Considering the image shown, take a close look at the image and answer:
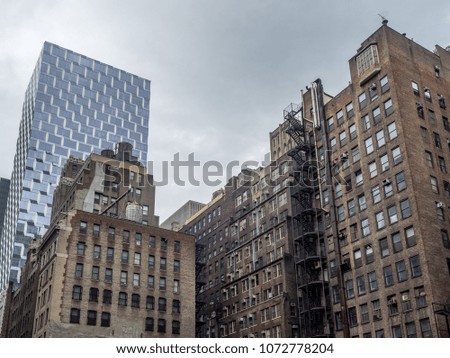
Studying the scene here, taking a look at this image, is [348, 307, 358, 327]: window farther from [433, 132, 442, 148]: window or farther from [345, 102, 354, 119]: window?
[345, 102, 354, 119]: window

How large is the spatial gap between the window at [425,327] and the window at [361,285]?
913 cm

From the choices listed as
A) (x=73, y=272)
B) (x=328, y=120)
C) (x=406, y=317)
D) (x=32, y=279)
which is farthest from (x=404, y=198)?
(x=32, y=279)

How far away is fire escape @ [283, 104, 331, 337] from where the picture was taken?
81125 millimetres

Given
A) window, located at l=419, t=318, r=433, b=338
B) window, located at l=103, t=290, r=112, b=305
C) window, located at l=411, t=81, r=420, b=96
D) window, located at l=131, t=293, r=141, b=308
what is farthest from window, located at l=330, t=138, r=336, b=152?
window, located at l=103, t=290, r=112, b=305

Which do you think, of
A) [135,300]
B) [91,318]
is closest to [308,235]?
[135,300]

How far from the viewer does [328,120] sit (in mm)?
86625

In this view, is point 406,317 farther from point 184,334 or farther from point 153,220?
point 153,220

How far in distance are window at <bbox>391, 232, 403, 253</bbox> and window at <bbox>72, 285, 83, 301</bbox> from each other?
42.0 m

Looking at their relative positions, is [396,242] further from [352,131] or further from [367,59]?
[367,59]

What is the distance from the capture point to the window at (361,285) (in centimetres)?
7044

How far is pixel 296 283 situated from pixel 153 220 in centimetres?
3029

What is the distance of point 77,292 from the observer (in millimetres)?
79812

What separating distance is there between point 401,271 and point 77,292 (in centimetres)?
4281

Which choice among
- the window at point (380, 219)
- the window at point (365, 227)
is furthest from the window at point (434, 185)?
the window at point (365, 227)
